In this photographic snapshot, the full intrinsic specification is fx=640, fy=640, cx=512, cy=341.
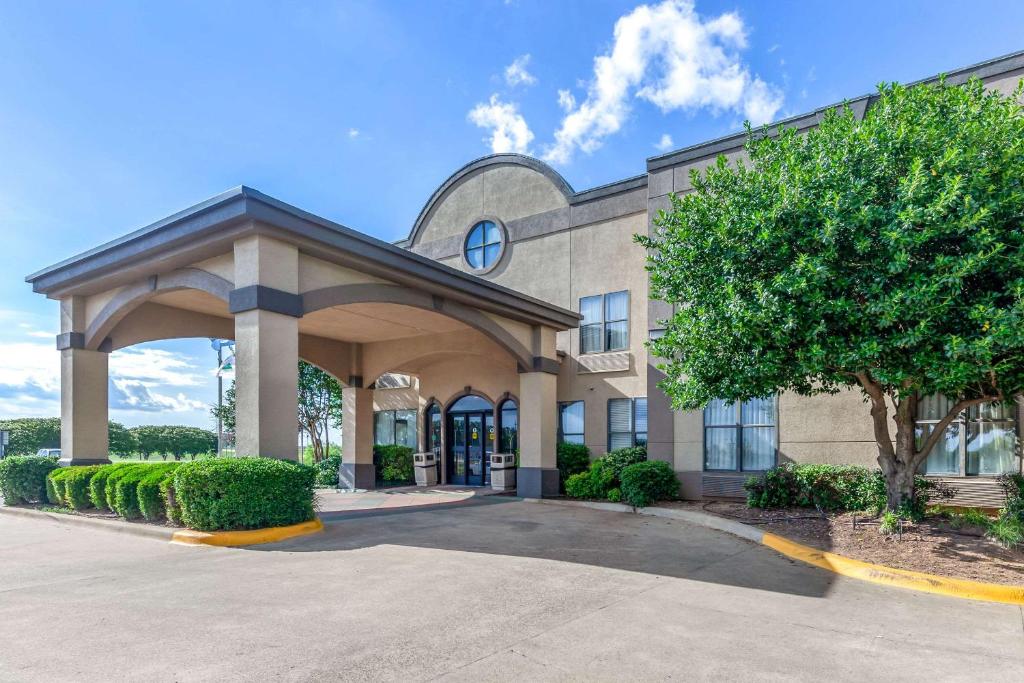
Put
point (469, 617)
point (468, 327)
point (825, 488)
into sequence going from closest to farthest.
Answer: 1. point (469, 617)
2. point (825, 488)
3. point (468, 327)

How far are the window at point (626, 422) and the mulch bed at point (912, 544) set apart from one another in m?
5.26

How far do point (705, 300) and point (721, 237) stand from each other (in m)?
0.96

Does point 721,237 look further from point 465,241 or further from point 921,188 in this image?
point 465,241

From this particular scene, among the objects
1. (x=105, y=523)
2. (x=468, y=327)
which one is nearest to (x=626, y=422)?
(x=468, y=327)

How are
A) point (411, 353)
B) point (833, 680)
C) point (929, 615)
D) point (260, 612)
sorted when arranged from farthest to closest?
point (411, 353), point (929, 615), point (260, 612), point (833, 680)

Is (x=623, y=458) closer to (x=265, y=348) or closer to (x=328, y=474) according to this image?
(x=265, y=348)

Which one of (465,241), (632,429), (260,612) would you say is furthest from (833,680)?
(465,241)

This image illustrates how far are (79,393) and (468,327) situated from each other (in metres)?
8.95

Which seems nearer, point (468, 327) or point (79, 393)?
point (79, 393)

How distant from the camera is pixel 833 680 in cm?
452

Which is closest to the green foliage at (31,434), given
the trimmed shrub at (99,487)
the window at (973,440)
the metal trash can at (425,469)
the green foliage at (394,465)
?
the green foliage at (394,465)

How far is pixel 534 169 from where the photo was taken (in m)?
19.7

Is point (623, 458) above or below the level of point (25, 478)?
above

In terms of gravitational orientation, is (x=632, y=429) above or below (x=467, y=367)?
below
